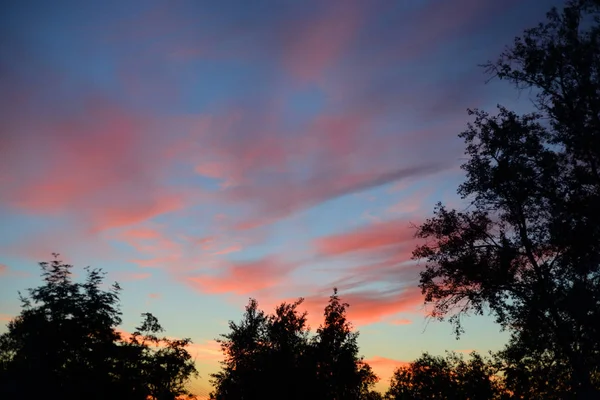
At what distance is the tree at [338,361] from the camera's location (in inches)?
1510

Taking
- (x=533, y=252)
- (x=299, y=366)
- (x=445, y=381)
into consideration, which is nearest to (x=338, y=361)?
(x=299, y=366)

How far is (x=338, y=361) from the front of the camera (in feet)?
138

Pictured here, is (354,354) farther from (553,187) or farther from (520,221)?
(553,187)

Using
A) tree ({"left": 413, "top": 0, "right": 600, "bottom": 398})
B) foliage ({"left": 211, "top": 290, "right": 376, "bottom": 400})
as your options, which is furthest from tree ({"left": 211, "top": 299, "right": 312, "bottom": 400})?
tree ({"left": 413, "top": 0, "right": 600, "bottom": 398})

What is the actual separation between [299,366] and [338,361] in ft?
29.0

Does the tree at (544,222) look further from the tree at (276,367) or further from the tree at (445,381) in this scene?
the tree at (445,381)

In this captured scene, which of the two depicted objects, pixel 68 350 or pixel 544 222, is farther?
pixel 68 350

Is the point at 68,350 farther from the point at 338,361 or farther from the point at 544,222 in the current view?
the point at 544,222

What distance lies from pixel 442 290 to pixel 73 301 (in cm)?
4590

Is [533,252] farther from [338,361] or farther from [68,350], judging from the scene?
[68,350]

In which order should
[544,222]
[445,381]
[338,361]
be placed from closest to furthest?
[544,222] < [338,361] < [445,381]

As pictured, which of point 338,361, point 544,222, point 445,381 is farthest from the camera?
point 445,381

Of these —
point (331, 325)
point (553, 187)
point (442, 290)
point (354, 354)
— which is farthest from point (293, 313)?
point (553, 187)

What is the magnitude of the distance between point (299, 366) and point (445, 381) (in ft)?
211
